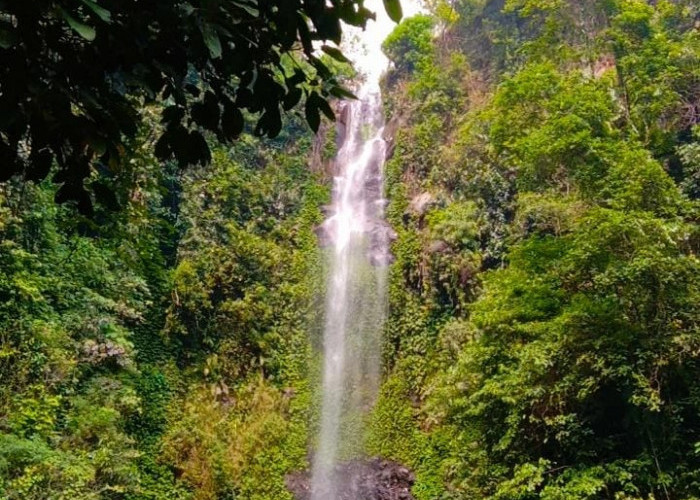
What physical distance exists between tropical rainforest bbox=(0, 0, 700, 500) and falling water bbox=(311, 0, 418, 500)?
1.28ft

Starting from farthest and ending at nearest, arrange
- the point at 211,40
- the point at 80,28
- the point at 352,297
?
1. the point at 352,297
2. the point at 211,40
3. the point at 80,28

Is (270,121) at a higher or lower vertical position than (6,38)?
higher

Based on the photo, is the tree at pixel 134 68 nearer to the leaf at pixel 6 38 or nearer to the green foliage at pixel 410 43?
the leaf at pixel 6 38

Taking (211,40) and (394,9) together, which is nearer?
(211,40)

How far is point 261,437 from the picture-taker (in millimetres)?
11695

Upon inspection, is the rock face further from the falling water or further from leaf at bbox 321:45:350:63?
leaf at bbox 321:45:350:63

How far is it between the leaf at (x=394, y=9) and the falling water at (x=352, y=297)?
10025 millimetres

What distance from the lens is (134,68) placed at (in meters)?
1.72

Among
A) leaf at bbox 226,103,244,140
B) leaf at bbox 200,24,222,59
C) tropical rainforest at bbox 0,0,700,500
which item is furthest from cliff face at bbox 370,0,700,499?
leaf at bbox 200,24,222,59

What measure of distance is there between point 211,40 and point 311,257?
13956mm

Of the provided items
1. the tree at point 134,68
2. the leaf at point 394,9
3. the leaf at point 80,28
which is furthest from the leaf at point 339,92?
the leaf at point 80,28

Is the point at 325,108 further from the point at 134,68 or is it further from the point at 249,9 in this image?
the point at 134,68

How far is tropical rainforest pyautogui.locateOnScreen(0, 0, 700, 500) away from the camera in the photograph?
182 centimetres

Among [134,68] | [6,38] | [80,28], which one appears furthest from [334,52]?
[6,38]
